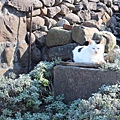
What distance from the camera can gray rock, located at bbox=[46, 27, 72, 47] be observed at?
13.3 feet

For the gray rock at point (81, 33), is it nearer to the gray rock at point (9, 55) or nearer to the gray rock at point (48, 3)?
the gray rock at point (48, 3)

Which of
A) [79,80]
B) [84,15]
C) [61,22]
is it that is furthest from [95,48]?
[84,15]

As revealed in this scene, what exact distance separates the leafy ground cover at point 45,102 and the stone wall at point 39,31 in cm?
72

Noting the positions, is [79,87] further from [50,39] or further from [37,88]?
[50,39]

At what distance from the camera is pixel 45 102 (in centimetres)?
295

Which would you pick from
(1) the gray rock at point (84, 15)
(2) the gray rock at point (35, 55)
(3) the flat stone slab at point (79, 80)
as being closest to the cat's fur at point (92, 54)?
(3) the flat stone slab at point (79, 80)

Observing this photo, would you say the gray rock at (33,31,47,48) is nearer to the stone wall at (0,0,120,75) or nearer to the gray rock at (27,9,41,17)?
the stone wall at (0,0,120,75)

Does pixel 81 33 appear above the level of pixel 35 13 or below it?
below

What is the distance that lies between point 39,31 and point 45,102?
1482 millimetres

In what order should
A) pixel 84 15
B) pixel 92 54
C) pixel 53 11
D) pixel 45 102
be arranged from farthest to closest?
pixel 84 15, pixel 53 11, pixel 92 54, pixel 45 102

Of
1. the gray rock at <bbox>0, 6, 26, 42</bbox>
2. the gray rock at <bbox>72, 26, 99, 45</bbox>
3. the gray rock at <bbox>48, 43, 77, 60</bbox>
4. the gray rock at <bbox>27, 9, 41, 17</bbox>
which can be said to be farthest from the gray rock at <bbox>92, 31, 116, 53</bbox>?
the gray rock at <bbox>0, 6, 26, 42</bbox>

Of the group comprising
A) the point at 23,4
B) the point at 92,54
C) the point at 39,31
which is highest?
the point at 23,4

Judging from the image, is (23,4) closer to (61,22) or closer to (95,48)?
(61,22)

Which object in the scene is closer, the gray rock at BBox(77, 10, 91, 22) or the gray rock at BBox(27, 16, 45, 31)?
the gray rock at BBox(27, 16, 45, 31)
